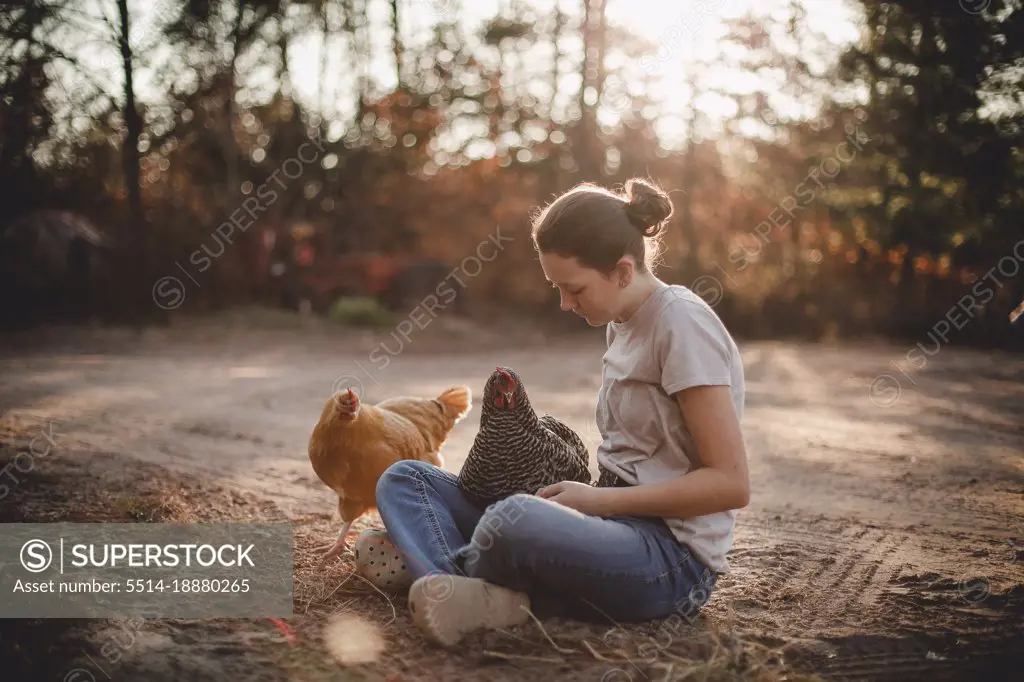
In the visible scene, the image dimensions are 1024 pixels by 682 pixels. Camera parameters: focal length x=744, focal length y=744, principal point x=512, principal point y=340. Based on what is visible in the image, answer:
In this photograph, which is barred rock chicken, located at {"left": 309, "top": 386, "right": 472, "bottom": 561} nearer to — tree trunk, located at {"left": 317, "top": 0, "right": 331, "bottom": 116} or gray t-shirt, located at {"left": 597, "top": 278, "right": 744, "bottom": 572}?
gray t-shirt, located at {"left": 597, "top": 278, "right": 744, "bottom": 572}

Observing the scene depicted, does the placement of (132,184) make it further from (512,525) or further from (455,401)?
(512,525)

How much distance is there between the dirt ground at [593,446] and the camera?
2033 millimetres

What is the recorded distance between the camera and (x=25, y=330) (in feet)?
33.9

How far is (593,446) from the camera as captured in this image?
484cm

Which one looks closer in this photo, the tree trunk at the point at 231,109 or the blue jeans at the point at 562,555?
the blue jeans at the point at 562,555

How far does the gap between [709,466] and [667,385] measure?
23cm

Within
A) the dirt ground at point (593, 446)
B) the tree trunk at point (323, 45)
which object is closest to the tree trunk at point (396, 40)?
the tree trunk at point (323, 45)

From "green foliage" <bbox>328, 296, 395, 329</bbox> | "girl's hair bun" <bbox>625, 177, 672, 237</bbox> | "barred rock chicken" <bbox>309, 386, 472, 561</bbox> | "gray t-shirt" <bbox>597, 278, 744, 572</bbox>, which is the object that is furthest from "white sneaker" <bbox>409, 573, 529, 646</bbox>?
"green foliage" <bbox>328, 296, 395, 329</bbox>

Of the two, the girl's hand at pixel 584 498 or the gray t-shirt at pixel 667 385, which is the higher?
the gray t-shirt at pixel 667 385

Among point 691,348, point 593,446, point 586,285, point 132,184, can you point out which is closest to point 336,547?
point 586,285

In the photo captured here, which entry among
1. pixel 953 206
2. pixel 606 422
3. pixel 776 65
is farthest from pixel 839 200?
pixel 606 422

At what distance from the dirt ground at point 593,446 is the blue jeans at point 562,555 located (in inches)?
4.1

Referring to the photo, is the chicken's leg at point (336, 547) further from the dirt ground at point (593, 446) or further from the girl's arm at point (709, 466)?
the girl's arm at point (709, 466)

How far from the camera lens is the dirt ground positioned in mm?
2033
